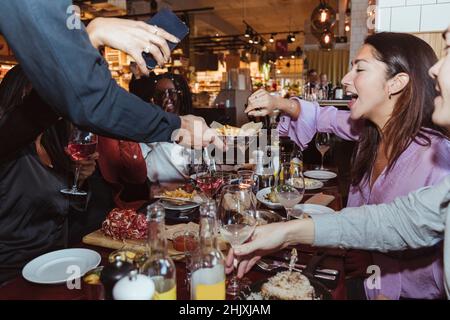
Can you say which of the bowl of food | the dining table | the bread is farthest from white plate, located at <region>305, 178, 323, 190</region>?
the bread

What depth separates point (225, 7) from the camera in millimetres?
11672

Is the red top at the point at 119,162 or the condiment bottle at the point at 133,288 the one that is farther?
the red top at the point at 119,162

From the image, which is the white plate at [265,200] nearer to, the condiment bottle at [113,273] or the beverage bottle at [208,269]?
the beverage bottle at [208,269]

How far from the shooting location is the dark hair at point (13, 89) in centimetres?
158

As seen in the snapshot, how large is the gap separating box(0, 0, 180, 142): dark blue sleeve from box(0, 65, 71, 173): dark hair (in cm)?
61

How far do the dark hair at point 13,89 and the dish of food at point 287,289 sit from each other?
1287mm

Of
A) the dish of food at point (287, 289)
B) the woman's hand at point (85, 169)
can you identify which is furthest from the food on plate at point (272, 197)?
the woman's hand at point (85, 169)

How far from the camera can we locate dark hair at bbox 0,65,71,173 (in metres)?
1.58

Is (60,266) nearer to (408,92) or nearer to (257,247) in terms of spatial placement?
A: (257,247)

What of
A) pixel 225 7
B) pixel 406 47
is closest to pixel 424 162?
pixel 406 47

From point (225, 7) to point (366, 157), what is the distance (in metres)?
10.9

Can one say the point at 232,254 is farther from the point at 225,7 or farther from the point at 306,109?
the point at 225,7

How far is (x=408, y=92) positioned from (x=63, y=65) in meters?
1.51

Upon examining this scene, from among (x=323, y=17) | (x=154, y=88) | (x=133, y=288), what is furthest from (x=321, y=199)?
(x=323, y=17)
